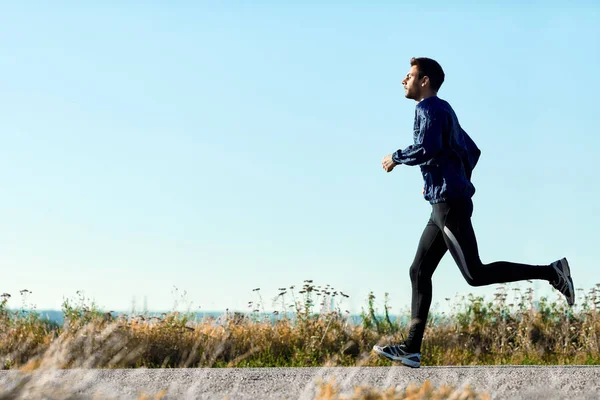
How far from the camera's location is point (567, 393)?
473 centimetres

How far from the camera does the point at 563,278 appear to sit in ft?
21.1

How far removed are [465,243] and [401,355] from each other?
1.04 meters

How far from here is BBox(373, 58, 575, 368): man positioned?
6.00 metres

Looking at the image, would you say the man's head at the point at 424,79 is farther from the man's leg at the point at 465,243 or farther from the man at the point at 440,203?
the man's leg at the point at 465,243

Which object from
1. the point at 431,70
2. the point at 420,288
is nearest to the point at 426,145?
the point at 431,70

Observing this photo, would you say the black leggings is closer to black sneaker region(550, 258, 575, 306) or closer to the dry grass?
black sneaker region(550, 258, 575, 306)

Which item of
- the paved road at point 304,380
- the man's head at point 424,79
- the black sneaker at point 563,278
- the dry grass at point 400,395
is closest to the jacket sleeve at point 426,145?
the man's head at point 424,79

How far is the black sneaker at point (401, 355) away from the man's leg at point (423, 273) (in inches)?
→ 1.9

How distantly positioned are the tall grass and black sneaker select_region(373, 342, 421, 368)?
3.90ft

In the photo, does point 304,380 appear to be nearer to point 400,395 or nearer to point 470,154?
point 400,395

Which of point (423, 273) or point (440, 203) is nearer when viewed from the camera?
point (440, 203)

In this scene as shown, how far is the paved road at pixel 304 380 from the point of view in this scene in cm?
465

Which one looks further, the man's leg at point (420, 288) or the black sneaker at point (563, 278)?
the black sneaker at point (563, 278)

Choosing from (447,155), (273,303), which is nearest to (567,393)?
(447,155)
